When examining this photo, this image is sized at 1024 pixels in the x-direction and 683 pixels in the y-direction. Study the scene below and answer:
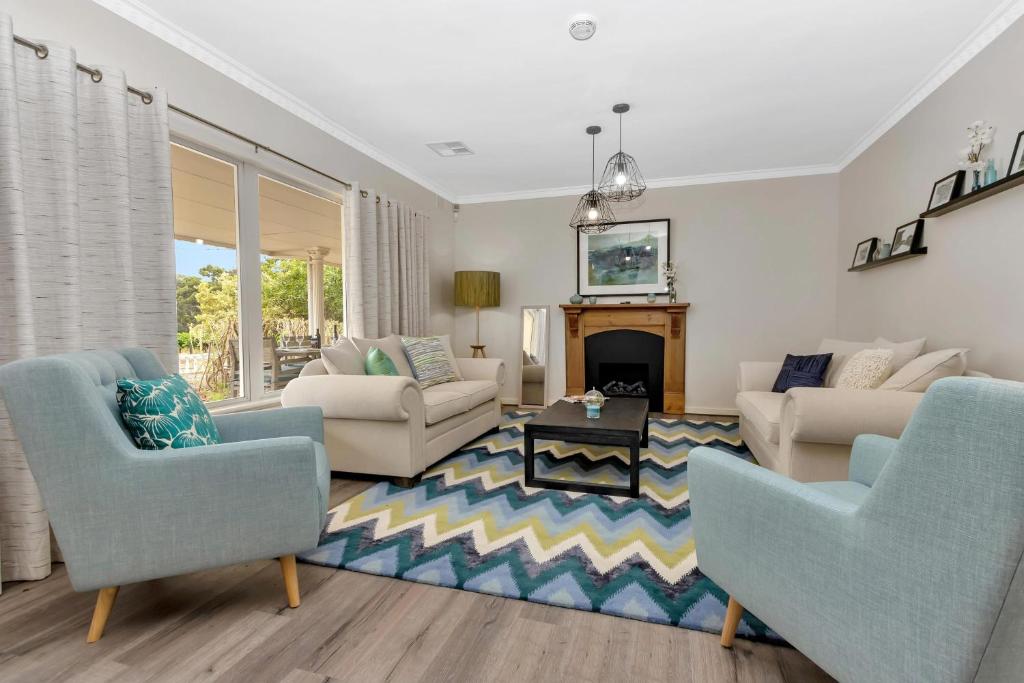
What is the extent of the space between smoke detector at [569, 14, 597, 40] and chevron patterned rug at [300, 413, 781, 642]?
2457 millimetres

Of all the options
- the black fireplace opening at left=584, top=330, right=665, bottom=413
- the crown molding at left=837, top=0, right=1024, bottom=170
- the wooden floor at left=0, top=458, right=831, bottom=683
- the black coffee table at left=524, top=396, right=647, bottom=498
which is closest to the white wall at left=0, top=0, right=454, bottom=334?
the wooden floor at left=0, top=458, right=831, bottom=683

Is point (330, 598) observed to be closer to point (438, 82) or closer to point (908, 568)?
point (908, 568)

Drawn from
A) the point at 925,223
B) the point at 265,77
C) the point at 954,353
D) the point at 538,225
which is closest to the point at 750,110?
the point at 925,223

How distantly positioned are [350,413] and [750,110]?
3.43 metres

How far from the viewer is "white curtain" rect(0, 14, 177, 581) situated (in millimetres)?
1814

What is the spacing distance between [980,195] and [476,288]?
3.98m

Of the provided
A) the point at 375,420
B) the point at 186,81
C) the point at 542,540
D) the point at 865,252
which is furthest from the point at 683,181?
the point at 186,81

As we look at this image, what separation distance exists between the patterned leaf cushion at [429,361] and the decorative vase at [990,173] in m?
3.50

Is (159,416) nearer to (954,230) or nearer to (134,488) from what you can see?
(134,488)

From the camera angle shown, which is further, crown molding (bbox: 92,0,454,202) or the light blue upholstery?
crown molding (bbox: 92,0,454,202)

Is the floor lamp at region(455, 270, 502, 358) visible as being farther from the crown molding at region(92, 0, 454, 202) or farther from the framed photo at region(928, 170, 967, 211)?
the framed photo at region(928, 170, 967, 211)

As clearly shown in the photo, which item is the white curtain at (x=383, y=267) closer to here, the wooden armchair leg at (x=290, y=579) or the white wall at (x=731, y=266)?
the white wall at (x=731, y=266)

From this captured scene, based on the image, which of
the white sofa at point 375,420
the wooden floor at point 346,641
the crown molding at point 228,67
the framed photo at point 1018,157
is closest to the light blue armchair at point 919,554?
the wooden floor at point 346,641

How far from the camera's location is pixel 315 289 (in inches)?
149
